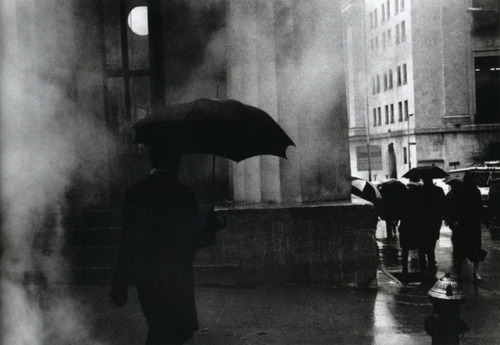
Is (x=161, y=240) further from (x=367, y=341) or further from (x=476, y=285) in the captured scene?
(x=476, y=285)

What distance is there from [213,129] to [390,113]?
3807 centimetres

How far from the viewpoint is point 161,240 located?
2922 millimetres

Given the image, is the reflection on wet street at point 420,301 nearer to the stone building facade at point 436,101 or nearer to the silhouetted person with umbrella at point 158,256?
the silhouetted person with umbrella at point 158,256

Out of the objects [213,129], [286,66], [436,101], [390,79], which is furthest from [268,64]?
[390,79]

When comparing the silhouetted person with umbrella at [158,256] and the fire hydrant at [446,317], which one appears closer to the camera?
the silhouetted person with umbrella at [158,256]

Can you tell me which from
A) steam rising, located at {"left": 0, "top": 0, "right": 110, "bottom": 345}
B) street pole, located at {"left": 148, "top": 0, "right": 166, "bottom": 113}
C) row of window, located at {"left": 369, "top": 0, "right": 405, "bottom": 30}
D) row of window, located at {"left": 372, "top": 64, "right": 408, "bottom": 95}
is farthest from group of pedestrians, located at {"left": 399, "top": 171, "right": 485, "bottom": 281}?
row of window, located at {"left": 372, "top": 64, "right": 408, "bottom": 95}

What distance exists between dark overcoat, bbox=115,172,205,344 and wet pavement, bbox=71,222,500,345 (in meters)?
1.26

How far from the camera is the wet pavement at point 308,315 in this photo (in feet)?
13.8

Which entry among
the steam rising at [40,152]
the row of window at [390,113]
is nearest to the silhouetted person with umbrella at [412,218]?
the steam rising at [40,152]

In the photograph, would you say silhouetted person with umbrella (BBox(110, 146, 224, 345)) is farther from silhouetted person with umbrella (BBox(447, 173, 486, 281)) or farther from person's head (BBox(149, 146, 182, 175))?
Result: silhouetted person with umbrella (BBox(447, 173, 486, 281))

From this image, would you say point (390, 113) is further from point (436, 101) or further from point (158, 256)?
point (158, 256)

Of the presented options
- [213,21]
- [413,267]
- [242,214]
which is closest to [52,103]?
[213,21]

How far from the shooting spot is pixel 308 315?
4.77m

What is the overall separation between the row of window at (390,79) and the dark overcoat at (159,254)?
35.0m
